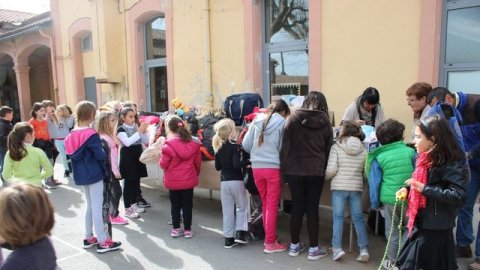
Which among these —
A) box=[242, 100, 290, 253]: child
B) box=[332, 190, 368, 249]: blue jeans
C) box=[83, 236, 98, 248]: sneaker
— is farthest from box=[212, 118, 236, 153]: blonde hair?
box=[83, 236, 98, 248]: sneaker

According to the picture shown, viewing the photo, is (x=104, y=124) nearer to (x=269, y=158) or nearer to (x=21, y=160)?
(x=21, y=160)

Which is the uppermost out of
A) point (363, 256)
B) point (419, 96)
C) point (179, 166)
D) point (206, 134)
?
point (419, 96)

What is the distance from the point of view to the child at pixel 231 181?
13.6 feet

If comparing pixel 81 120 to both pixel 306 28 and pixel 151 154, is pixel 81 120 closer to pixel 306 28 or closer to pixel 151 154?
pixel 151 154

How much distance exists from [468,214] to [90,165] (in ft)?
11.8

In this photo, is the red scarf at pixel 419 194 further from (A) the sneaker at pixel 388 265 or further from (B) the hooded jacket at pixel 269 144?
(B) the hooded jacket at pixel 269 144

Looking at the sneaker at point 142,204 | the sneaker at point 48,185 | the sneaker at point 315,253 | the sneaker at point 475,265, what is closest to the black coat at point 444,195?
the sneaker at point 475,265

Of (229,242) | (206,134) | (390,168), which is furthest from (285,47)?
(390,168)

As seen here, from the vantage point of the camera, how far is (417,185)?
2611mm

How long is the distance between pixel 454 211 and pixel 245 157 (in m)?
2.09

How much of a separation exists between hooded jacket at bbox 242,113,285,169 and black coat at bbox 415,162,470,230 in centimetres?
160

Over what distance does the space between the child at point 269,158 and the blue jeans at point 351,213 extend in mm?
577

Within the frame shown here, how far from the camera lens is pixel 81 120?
161 inches

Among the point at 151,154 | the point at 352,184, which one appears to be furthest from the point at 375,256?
the point at 151,154
